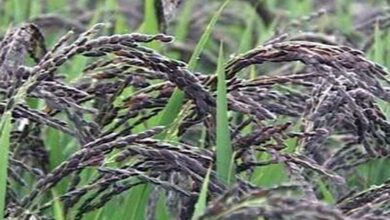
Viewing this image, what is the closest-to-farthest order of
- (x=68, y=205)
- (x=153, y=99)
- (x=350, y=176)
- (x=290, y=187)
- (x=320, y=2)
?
(x=290, y=187) < (x=68, y=205) < (x=153, y=99) < (x=350, y=176) < (x=320, y=2)

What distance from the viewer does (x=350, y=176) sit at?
99.3 inches

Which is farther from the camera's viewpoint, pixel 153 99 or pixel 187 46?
pixel 187 46

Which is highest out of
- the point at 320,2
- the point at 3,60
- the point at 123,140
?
the point at 320,2

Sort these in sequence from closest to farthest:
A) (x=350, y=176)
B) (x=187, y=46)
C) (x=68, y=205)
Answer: (x=68, y=205) → (x=350, y=176) → (x=187, y=46)

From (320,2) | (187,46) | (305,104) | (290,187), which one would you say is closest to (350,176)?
(305,104)

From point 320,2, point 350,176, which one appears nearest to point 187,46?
point 320,2

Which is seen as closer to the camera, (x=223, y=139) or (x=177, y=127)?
(x=223, y=139)

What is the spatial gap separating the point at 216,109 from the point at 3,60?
413mm

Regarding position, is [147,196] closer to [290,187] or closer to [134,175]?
[134,175]

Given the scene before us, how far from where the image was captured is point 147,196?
198 centimetres

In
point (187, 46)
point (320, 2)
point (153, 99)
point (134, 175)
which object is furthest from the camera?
point (320, 2)

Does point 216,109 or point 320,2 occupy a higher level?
point 320,2

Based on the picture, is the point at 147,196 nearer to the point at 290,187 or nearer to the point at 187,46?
the point at 290,187

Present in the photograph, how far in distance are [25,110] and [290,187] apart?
26.8 inches
